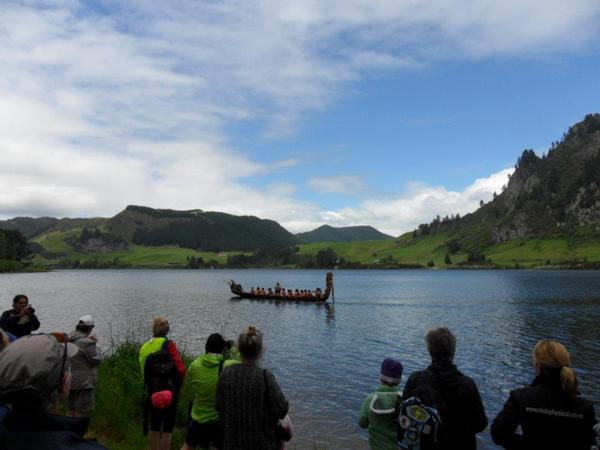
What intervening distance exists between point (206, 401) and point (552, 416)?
5072 mm

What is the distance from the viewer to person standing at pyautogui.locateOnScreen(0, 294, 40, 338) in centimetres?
1181

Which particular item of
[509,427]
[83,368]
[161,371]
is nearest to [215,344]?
[161,371]

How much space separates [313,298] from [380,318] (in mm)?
19990

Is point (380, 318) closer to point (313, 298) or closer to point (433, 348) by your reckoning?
point (313, 298)

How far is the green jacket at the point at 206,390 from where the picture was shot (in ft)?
25.4

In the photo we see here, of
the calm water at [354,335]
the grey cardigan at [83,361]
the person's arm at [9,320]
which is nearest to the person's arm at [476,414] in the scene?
the grey cardigan at [83,361]

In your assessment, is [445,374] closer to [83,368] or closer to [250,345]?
[250,345]

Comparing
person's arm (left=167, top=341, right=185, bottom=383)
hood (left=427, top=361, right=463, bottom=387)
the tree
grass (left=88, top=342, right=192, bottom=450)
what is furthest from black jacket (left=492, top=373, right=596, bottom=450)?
the tree

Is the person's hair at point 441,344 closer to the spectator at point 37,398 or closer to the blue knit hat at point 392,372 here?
the blue knit hat at point 392,372

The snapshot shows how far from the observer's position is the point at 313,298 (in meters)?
64.9

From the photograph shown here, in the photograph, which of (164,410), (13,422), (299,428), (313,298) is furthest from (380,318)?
(13,422)

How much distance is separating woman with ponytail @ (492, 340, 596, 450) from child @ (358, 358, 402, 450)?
1.71 meters

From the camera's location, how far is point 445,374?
19.6 feet

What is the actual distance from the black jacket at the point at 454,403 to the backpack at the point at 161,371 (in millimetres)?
4128
